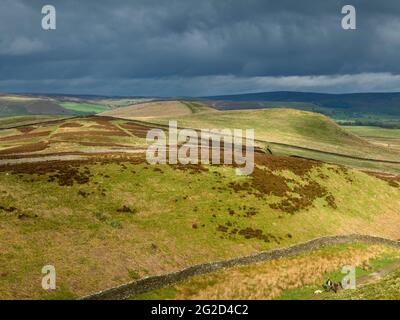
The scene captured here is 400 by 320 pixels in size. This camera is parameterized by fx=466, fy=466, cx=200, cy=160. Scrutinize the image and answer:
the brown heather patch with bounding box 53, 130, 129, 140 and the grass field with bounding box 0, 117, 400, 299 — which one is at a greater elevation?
the brown heather patch with bounding box 53, 130, 129, 140

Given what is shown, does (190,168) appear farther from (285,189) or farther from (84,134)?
(84,134)

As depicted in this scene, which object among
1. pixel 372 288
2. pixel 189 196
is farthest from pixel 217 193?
pixel 372 288

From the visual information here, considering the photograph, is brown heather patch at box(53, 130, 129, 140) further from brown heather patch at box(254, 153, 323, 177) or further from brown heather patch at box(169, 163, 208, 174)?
brown heather patch at box(254, 153, 323, 177)

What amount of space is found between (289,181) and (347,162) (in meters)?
96.5

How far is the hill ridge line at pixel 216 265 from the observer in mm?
42562

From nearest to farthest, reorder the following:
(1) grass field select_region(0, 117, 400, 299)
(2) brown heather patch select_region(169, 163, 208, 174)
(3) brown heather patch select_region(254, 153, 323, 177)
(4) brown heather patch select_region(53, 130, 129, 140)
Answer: (1) grass field select_region(0, 117, 400, 299)
(2) brown heather patch select_region(169, 163, 208, 174)
(3) brown heather patch select_region(254, 153, 323, 177)
(4) brown heather patch select_region(53, 130, 129, 140)

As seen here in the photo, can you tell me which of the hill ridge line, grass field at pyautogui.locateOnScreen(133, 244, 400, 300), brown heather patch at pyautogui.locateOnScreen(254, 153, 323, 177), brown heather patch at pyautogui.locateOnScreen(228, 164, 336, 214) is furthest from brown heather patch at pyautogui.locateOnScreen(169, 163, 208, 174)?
grass field at pyautogui.locateOnScreen(133, 244, 400, 300)

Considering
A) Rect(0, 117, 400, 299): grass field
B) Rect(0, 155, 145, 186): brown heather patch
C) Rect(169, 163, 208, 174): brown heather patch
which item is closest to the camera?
Rect(0, 117, 400, 299): grass field

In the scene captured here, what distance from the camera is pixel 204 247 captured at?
184 ft

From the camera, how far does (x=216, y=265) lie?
51.1 m

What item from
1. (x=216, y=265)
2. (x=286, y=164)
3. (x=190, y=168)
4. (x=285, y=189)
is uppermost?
(x=190, y=168)

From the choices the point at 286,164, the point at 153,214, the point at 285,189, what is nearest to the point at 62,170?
the point at 153,214

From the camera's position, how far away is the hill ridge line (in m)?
42.6
